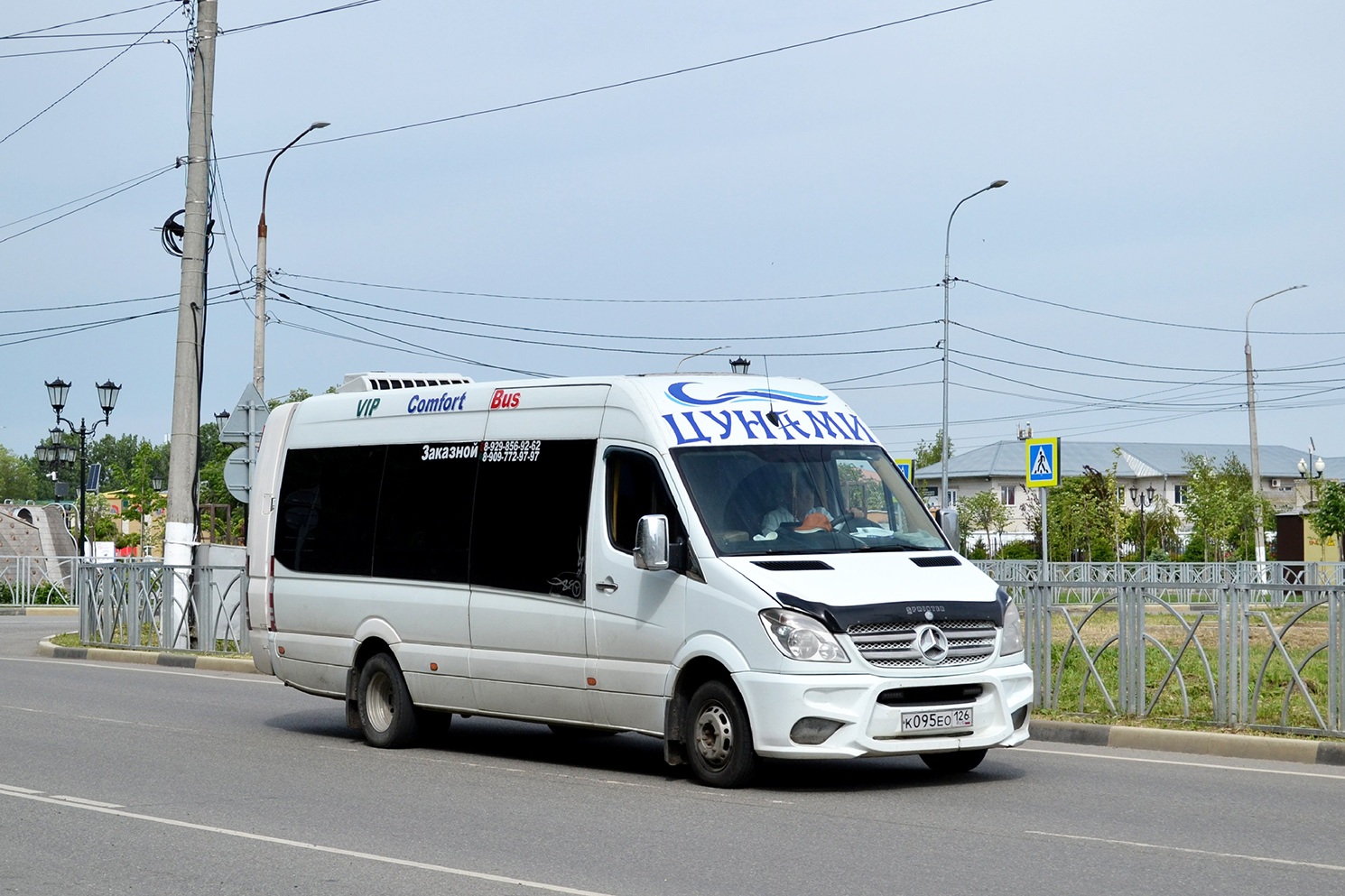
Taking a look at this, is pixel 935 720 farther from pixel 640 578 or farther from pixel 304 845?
pixel 304 845

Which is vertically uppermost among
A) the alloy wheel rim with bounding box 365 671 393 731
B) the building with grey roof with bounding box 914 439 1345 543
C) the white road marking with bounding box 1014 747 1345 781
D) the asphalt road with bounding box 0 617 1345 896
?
the building with grey roof with bounding box 914 439 1345 543

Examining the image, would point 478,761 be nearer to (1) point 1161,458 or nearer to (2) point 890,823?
(2) point 890,823

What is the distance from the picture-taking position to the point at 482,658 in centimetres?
1156

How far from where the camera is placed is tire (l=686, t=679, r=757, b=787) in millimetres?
9594

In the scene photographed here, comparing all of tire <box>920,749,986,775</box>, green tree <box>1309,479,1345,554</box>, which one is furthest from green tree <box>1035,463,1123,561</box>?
tire <box>920,749,986,775</box>

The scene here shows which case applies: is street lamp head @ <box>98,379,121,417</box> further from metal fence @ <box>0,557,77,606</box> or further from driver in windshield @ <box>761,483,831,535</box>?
driver in windshield @ <box>761,483,831,535</box>

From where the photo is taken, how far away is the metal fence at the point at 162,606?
21.9 m

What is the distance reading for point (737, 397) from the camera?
1091cm

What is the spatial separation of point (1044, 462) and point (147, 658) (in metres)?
12.8

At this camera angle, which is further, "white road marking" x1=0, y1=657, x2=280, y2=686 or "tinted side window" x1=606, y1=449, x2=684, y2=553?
"white road marking" x1=0, y1=657, x2=280, y2=686

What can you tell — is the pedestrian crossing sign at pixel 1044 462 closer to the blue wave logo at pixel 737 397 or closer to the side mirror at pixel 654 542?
the blue wave logo at pixel 737 397

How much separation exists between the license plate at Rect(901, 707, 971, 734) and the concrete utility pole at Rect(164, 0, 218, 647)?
50.2 ft

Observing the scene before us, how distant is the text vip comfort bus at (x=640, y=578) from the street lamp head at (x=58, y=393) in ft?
103

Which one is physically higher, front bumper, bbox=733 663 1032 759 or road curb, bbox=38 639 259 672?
front bumper, bbox=733 663 1032 759
